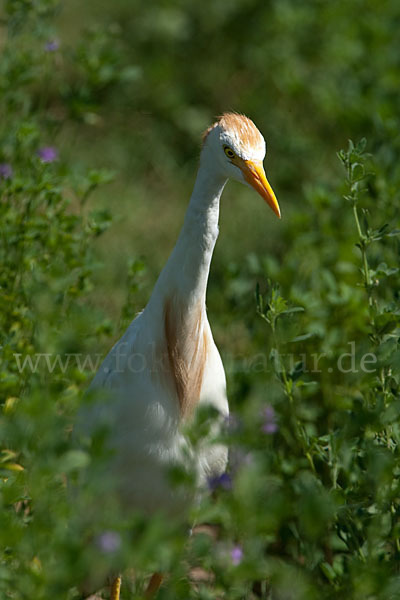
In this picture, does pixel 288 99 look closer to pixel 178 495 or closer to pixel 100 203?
pixel 100 203

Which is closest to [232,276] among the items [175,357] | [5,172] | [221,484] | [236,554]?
[175,357]

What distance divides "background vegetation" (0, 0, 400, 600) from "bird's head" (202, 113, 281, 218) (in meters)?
0.24

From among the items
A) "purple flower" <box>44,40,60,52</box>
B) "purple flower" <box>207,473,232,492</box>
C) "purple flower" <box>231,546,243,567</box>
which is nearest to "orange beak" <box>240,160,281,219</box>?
"purple flower" <box>207,473,232,492</box>

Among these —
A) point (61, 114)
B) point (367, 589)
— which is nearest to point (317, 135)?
point (61, 114)

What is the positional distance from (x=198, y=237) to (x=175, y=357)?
13.9 inches

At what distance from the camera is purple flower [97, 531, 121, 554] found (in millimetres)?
1331

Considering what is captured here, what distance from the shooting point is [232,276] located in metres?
2.96

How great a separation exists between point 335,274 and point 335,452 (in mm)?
1710

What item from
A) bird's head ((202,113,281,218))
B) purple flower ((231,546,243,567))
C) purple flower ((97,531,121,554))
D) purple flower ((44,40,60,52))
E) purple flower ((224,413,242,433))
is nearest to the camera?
purple flower ((97,531,121,554))

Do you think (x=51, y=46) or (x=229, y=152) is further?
(x=51, y=46)

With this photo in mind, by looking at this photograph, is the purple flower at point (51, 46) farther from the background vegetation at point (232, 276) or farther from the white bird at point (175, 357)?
the white bird at point (175, 357)

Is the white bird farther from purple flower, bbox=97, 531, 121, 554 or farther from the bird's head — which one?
purple flower, bbox=97, 531, 121, 554

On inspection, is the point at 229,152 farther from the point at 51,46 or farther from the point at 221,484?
the point at 51,46

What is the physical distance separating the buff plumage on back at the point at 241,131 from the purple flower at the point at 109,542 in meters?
1.09
